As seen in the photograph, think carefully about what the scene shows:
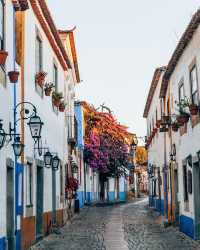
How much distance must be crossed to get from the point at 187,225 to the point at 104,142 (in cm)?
2558

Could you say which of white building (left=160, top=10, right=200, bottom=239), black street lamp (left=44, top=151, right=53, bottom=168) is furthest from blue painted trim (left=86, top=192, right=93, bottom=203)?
black street lamp (left=44, top=151, right=53, bottom=168)

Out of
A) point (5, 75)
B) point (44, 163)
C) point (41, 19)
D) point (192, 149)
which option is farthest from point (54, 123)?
point (5, 75)

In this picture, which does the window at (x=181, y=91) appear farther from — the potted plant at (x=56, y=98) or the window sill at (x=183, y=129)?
the potted plant at (x=56, y=98)

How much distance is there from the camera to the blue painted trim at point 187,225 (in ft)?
55.9

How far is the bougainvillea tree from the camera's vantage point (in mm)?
40375

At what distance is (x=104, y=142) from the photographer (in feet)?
142

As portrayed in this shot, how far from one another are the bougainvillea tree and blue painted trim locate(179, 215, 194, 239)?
20005mm

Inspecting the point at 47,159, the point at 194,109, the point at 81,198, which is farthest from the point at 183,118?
the point at 81,198

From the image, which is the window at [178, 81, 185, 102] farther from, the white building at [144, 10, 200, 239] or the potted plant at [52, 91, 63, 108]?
the potted plant at [52, 91, 63, 108]

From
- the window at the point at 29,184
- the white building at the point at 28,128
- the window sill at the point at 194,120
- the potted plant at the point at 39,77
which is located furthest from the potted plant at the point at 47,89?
the window sill at the point at 194,120

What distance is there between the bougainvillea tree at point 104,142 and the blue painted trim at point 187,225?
65.6 feet

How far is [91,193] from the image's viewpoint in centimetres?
4247

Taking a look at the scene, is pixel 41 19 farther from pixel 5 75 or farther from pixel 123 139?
pixel 123 139

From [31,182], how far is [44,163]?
1984mm
